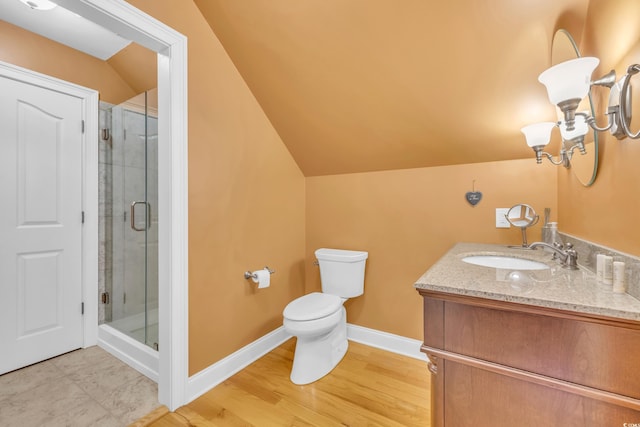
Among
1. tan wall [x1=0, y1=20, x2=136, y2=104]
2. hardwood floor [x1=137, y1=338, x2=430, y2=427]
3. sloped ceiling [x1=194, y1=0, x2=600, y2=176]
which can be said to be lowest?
hardwood floor [x1=137, y1=338, x2=430, y2=427]

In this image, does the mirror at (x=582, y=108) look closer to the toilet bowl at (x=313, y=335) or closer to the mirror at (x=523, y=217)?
the mirror at (x=523, y=217)

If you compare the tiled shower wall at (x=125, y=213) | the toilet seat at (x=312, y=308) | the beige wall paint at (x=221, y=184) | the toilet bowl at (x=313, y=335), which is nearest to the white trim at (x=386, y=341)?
the toilet bowl at (x=313, y=335)

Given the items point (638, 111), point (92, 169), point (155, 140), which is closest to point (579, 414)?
point (638, 111)

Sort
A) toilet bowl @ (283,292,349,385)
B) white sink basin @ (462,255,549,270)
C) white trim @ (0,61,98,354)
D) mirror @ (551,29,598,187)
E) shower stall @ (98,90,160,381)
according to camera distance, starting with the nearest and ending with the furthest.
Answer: mirror @ (551,29,598,187) < white sink basin @ (462,255,549,270) < toilet bowl @ (283,292,349,385) < shower stall @ (98,90,160,381) < white trim @ (0,61,98,354)

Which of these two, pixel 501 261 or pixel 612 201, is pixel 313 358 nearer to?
pixel 501 261

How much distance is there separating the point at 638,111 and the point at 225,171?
6.09 ft

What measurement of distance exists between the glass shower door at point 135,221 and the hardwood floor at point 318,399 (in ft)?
2.21

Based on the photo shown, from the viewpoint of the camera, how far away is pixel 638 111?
0.83 metres

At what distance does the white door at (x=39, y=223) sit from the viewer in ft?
5.93

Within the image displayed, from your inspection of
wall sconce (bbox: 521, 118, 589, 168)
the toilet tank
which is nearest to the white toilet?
the toilet tank

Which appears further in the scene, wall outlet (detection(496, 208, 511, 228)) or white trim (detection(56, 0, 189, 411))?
wall outlet (detection(496, 208, 511, 228))

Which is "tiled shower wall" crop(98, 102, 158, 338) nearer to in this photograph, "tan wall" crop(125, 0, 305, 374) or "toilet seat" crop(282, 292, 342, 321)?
"tan wall" crop(125, 0, 305, 374)

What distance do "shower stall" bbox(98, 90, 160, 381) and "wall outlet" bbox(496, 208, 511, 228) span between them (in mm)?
2361

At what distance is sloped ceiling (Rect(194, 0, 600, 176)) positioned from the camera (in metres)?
1.25
